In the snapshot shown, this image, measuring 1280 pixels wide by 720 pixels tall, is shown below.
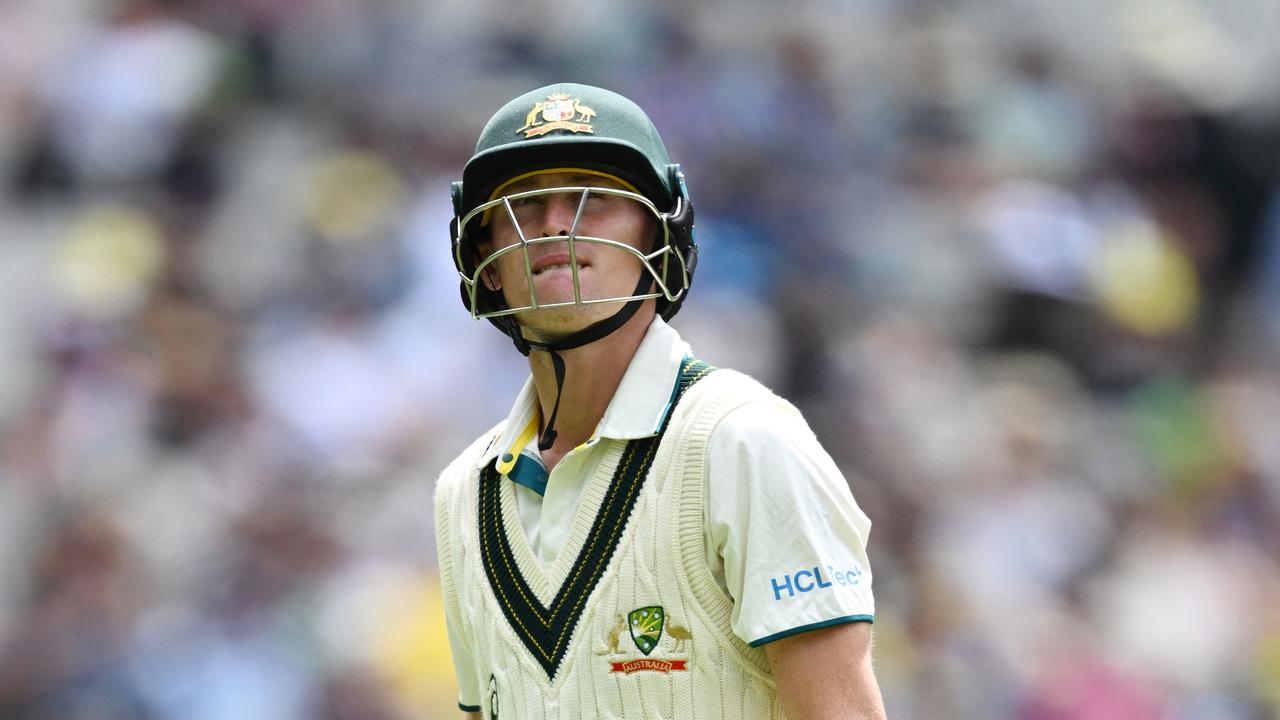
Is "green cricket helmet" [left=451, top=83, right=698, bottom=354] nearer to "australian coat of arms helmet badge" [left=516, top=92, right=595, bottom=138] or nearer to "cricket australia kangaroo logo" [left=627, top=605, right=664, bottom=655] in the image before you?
"australian coat of arms helmet badge" [left=516, top=92, right=595, bottom=138]

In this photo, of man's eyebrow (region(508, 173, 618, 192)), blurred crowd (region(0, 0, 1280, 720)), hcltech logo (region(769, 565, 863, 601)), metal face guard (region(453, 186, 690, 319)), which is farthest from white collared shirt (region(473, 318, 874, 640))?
blurred crowd (region(0, 0, 1280, 720))

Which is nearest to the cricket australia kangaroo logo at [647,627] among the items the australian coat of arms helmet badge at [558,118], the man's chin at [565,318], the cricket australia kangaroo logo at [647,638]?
the cricket australia kangaroo logo at [647,638]

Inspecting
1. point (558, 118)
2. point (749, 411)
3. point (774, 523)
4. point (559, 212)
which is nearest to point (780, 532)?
point (774, 523)

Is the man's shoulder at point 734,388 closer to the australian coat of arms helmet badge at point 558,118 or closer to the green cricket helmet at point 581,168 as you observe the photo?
the green cricket helmet at point 581,168

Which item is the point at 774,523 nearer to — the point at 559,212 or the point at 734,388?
the point at 734,388

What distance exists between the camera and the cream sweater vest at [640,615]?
104 inches

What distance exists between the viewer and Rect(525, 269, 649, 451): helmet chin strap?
290cm

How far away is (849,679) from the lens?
8.37 ft

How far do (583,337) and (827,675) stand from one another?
73 centimetres

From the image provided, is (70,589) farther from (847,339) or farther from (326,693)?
(847,339)

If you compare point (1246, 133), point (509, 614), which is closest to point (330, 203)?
point (1246, 133)

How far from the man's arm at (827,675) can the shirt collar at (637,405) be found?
1.41 ft

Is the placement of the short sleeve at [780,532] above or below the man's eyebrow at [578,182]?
below

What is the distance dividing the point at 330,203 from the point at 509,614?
19.1 feet
